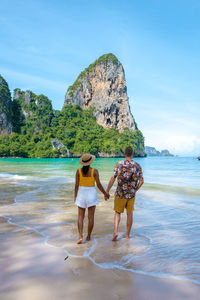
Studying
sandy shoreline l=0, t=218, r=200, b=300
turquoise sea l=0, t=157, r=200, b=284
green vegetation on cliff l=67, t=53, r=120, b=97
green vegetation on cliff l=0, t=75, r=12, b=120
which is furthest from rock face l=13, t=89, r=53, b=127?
sandy shoreline l=0, t=218, r=200, b=300

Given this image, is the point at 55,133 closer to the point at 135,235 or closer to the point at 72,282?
the point at 135,235

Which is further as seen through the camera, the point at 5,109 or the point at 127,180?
the point at 5,109

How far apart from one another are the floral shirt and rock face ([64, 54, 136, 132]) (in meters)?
111

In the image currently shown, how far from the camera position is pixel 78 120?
112562 mm

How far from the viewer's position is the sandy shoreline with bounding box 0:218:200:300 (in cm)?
241

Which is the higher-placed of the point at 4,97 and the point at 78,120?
the point at 4,97

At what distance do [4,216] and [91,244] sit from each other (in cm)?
294

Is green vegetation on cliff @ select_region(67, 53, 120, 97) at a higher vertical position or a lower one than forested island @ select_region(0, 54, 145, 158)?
higher

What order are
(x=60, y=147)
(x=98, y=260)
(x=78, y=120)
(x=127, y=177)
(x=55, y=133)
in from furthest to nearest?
(x=78, y=120) < (x=55, y=133) < (x=60, y=147) < (x=127, y=177) < (x=98, y=260)

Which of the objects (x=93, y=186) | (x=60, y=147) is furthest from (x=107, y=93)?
(x=93, y=186)

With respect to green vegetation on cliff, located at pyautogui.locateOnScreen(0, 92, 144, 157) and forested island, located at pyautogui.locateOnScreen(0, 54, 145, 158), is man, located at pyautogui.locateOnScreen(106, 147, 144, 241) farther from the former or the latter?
green vegetation on cliff, located at pyautogui.locateOnScreen(0, 92, 144, 157)

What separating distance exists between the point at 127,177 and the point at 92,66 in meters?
132

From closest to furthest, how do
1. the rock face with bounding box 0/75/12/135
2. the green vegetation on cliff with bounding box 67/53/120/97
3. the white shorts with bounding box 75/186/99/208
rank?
the white shorts with bounding box 75/186/99/208 < the rock face with bounding box 0/75/12/135 < the green vegetation on cliff with bounding box 67/53/120/97

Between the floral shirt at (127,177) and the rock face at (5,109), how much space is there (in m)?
96.9
